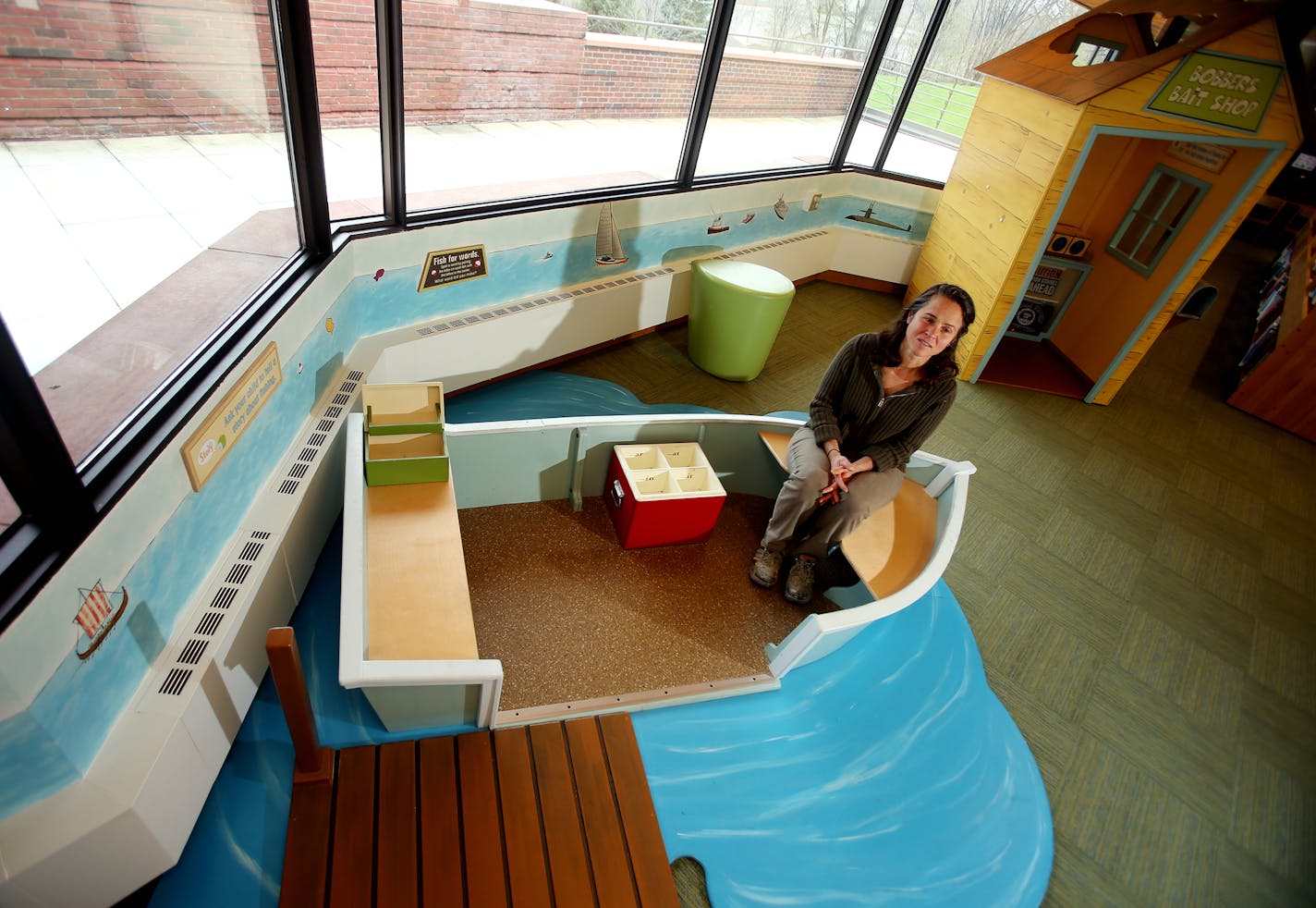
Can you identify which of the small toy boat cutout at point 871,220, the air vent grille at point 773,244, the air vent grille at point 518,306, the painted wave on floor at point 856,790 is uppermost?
the small toy boat cutout at point 871,220

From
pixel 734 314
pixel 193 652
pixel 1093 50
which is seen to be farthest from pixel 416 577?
pixel 1093 50

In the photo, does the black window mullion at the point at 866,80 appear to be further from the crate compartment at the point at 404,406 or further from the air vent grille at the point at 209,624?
the air vent grille at the point at 209,624

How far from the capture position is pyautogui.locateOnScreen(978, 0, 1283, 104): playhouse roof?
3160 mm

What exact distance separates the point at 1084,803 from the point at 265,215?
340cm

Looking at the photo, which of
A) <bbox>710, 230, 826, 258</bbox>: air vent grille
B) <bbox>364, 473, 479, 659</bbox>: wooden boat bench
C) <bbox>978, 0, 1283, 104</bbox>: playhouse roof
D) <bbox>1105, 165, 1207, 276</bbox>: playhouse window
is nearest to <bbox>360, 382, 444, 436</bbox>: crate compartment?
<bbox>364, 473, 479, 659</bbox>: wooden boat bench

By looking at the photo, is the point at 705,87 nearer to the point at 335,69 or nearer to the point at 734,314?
the point at 734,314

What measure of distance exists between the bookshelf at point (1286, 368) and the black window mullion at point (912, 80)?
2.96m

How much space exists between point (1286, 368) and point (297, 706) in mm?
5968

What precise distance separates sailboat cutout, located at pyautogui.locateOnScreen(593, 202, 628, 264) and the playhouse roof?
244 centimetres

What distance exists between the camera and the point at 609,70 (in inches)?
134

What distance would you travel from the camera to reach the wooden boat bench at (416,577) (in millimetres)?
1722

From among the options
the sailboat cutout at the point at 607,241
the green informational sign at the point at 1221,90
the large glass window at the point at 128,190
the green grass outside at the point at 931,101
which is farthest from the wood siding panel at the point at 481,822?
the green grass outside at the point at 931,101

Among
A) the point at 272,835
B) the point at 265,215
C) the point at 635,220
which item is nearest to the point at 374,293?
the point at 265,215

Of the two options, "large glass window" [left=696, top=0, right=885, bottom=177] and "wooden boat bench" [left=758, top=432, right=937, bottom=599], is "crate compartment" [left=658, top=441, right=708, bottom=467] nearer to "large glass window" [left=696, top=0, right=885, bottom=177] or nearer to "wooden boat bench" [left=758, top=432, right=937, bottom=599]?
"wooden boat bench" [left=758, top=432, right=937, bottom=599]
